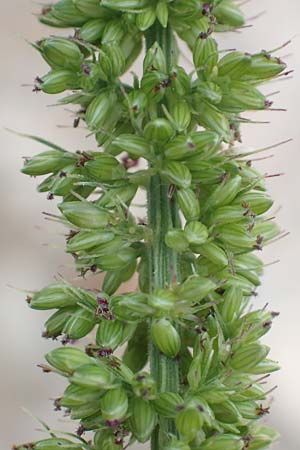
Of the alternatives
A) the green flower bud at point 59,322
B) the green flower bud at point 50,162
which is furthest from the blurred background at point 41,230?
the green flower bud at point 59,322

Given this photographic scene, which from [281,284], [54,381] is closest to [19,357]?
[54,381]

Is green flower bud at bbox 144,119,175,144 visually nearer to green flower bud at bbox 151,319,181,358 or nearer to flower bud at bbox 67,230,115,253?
flower bud at bbox 67,230,115,253

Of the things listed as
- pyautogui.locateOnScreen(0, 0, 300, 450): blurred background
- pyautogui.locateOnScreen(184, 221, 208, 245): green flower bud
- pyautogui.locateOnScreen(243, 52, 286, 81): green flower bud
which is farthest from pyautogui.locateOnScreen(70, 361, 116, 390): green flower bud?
pyautogui.locateOnScreen(0, 0, 300, 450): blurred background

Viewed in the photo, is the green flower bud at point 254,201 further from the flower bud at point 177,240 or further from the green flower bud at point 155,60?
the green flower bud at point 155,60

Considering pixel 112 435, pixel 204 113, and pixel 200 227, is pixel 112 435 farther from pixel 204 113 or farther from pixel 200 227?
pixel 204 113

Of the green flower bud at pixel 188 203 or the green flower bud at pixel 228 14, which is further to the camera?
the green flower bud at pixel 228 14

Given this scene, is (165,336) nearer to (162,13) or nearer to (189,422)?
(189,422)
